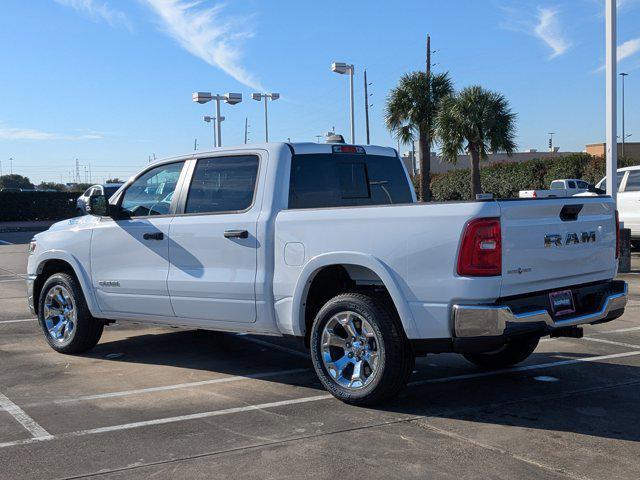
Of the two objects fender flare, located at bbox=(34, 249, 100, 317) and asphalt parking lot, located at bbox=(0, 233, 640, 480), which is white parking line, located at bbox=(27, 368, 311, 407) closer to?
asphalt parking lot, located at bbox=(0, 233, 640, 480)

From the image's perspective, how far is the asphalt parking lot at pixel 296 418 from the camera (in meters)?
4.41

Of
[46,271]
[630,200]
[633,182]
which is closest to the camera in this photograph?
[46,271]

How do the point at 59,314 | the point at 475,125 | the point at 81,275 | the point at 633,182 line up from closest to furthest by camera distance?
the point at 81,275, the point at 59,314, the point at 633,182, the point at 475,125

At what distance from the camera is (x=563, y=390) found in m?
6.01

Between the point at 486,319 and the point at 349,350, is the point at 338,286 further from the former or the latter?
the point at 486,319

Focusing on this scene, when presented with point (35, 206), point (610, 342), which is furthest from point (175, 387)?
point (35, 206)

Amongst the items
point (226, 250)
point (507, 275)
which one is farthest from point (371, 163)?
point (507, 275)

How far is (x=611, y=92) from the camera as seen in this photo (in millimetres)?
14211

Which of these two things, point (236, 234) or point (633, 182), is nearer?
point (236, 234)

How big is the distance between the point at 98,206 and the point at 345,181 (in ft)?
7.67

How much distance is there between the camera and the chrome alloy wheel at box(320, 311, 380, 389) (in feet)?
18.2

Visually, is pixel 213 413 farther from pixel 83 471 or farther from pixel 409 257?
pixel 409 257

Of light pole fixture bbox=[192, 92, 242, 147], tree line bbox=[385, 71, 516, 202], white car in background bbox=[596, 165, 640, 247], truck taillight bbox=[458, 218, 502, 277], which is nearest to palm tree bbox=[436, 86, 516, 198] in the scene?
tree line bbox=[385, 71, 516, 202]

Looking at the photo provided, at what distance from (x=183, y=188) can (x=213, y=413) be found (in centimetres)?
218
